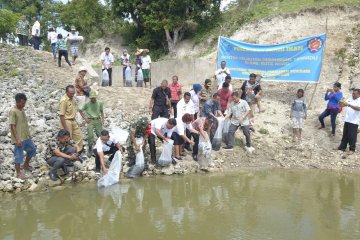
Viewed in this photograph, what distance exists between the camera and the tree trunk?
21734 mm

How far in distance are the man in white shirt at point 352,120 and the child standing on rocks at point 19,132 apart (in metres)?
7.03

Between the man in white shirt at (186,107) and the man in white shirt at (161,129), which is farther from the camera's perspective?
the man in white shirt at (186,107)

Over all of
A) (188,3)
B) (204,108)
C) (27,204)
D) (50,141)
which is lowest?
(27,204)

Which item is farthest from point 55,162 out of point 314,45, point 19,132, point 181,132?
point 314,45

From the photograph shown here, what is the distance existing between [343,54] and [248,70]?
13.5 feet

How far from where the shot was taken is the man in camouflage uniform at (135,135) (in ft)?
28.4

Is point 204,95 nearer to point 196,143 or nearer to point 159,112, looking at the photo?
point 159,112

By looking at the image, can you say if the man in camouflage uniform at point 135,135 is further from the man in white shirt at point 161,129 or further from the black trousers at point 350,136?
the black trousers at point 350,136

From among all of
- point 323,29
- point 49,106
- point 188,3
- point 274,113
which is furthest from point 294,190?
point 188,3

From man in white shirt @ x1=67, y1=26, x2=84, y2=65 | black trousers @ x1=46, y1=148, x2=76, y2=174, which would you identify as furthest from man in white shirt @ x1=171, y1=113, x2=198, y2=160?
man in white shirt @ x1=67, y1=26, x2=84, y2=65

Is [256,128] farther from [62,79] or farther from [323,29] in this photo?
[323,29]

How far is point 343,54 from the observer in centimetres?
1468

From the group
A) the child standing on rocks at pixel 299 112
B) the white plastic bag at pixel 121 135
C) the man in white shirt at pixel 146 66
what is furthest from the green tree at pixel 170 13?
the white plastic bag at pixel 121 135

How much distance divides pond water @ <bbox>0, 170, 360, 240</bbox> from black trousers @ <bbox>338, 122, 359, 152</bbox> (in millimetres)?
1309
